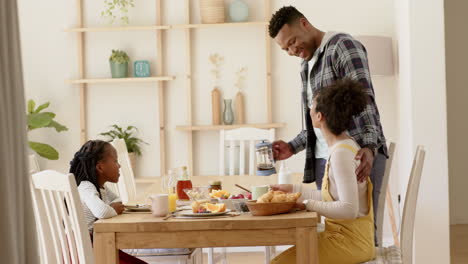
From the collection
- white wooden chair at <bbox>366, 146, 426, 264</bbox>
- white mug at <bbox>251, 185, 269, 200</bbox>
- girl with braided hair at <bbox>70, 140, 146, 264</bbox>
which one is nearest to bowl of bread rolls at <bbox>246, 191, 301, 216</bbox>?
white mug at <bbox>251, 185, 269, 200</bbox>

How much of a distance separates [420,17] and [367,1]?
3.33ft

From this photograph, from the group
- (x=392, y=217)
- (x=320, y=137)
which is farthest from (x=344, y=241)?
(x=392, y=217)

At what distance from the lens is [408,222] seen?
3.03 meters

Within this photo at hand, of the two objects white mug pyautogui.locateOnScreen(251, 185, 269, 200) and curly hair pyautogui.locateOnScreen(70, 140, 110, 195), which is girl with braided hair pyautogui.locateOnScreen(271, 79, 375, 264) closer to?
white mug pyautogui.locateOnScreen(251, 185, 269, 200)

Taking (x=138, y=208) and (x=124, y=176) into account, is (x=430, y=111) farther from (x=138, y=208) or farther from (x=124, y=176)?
(x=138, y=208)

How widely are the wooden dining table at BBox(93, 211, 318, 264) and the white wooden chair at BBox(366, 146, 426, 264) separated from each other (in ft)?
1.31

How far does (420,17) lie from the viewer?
189 inches

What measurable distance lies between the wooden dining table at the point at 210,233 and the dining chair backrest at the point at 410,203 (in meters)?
0.44

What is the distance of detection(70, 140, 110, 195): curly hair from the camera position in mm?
3316

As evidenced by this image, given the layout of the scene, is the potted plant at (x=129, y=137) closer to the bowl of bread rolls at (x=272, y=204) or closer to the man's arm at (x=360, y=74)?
the man's arm at (x=360, y=74)

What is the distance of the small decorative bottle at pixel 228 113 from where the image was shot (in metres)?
5.72

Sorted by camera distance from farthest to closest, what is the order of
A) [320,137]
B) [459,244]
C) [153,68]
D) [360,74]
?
[459,244] < [153,68] < [320,137] < [360,74]

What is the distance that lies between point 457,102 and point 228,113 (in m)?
2.44

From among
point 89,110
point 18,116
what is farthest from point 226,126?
point 18,116
